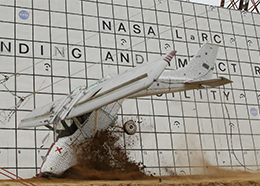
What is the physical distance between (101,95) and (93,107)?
0.62 metres

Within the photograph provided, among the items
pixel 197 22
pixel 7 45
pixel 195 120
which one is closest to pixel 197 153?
pixel 195 120

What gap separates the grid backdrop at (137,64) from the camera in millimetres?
21547

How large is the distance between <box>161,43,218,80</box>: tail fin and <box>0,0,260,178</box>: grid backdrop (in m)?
4.27

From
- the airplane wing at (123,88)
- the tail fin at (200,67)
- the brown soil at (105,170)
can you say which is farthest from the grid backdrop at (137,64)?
the airplane wing at (123,88)

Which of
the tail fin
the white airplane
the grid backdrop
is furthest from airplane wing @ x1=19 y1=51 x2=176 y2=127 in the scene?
the tail fin

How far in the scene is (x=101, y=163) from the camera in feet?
58.4

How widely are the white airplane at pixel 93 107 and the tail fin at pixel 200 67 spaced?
0.23ft

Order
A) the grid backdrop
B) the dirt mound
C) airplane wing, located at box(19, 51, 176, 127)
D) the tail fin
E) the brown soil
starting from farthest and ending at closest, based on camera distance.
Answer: the grid backdrop, the tail fin, the dirt mound, the brown soil, airplane wing, located at box(19, 51, 176, 127)

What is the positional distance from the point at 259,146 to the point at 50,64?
53.8 feet

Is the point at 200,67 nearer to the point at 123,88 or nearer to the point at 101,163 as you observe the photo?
the point at 101,163

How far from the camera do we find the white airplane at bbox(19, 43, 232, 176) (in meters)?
14.3

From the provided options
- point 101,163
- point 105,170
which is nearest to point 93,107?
point 101,163

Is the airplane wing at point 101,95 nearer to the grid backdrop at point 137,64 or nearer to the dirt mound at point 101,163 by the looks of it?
the dirt mound at point 101,163

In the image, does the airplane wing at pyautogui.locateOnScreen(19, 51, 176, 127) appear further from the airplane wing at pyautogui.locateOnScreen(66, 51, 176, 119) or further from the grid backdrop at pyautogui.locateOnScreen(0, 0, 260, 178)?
the grid backdrop at pyautogui.locateOnScreen(0, 0, 260, 178)
